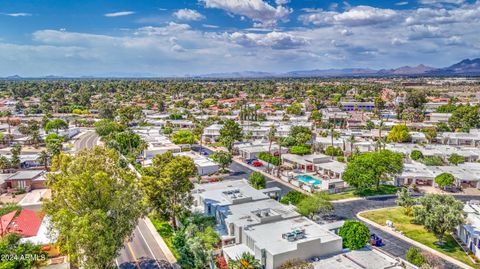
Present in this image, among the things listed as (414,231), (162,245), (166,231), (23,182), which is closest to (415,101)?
(414,231)

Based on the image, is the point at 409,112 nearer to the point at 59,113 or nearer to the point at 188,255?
the point at 188,255

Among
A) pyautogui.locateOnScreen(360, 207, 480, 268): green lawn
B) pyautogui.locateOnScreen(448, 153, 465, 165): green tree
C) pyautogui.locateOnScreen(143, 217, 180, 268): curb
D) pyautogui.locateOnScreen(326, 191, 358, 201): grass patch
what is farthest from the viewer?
pyautogui.locateOnScreen(448, 153, 465, 165): green tree

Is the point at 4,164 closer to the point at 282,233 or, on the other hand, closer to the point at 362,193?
the point at 282,233

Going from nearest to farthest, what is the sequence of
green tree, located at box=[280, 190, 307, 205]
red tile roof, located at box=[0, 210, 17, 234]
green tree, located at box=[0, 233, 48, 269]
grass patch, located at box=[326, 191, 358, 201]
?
green tree, located at box=[0, 233, 48, 269]
red tile roof, located at box=[0, 210, 17, 234]
green tree, located at box=[280, 190, 307, 205]
grass patch, located at box=[326, 191, 358, 201]

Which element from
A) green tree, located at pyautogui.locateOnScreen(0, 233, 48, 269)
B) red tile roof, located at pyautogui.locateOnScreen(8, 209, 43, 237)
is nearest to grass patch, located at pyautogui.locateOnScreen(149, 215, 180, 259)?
green tree, located at pyautogui.locateOnScreen(0, 233, 48, 269)

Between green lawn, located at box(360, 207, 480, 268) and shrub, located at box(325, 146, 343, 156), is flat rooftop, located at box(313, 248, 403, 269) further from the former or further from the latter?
shrub, located at box(325, 146, 343, 156)

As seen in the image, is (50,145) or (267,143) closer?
(50,145)

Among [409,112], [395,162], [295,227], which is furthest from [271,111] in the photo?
[295,227]
